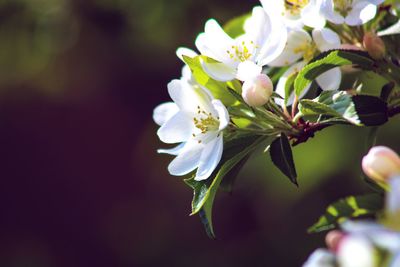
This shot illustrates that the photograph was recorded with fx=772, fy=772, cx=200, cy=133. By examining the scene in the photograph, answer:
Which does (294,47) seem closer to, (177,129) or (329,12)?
(329,12)

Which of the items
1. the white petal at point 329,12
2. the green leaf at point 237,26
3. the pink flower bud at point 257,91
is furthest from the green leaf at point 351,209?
the green leaf at point 237,26

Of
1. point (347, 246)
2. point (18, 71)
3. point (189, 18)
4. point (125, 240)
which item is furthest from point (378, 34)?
point (125, 240)

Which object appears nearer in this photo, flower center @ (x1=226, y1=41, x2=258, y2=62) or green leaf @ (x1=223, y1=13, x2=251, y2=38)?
flower center @ (x1=226, y1=41, x2=258, y2=62)

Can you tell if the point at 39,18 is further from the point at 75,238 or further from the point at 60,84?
the point at 75,238

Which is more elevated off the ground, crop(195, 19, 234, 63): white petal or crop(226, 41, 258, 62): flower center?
crop(195, 19, 234, 63): white petal

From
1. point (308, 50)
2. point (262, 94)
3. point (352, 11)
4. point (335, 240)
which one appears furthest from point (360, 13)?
point (335, 240)

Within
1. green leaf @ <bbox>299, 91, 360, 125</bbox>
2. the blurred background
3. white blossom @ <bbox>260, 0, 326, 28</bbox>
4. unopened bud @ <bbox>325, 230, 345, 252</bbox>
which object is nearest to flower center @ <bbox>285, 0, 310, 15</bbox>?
white blossom @ <bbox>260, 0, 326, 28</bbox>

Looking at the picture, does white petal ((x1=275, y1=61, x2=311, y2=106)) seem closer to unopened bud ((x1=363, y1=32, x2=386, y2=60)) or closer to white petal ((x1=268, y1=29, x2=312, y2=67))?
white petal ((x1=268, y1=29, x2=312, y2=67))
